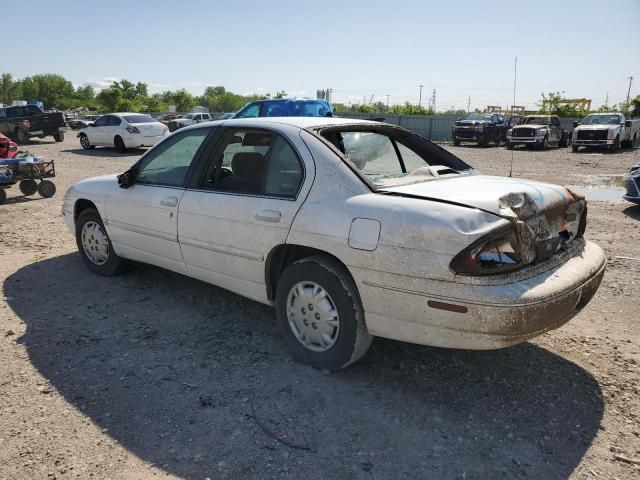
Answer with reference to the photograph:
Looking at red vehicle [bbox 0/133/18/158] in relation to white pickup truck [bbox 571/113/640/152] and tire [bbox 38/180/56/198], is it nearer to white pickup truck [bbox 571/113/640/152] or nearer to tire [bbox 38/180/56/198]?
tire [bbox 38/180/56/198]

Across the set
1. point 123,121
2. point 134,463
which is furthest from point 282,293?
point 123,121

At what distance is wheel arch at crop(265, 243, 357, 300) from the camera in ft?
11.2

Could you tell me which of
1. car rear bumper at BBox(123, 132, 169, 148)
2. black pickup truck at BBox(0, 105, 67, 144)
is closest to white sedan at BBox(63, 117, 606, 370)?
car rear bumper at BBox(123, 132, 169, 148)

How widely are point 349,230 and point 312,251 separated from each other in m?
0.42

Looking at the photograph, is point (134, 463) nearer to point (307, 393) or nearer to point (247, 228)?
point (307, 393)

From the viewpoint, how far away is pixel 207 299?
4551 millimetres

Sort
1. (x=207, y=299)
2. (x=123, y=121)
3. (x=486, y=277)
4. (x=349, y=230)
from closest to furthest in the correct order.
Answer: (x=486, y=277)
(x=349, y=230)
(x=207, y=299)
(x=123, y=121)

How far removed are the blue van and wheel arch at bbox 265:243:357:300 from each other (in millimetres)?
11383

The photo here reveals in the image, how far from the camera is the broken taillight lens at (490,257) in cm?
265

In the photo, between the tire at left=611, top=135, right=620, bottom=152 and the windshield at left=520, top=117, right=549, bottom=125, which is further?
the windshield at left=520, top=117, right=549, bottom=125

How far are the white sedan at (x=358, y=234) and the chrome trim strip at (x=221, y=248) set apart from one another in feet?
0.03

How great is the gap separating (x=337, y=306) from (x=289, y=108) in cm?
1222

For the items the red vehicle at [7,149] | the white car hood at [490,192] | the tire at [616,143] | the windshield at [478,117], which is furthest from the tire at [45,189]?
the windshield at [478,117]

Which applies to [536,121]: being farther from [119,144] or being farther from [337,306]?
[337,306]
